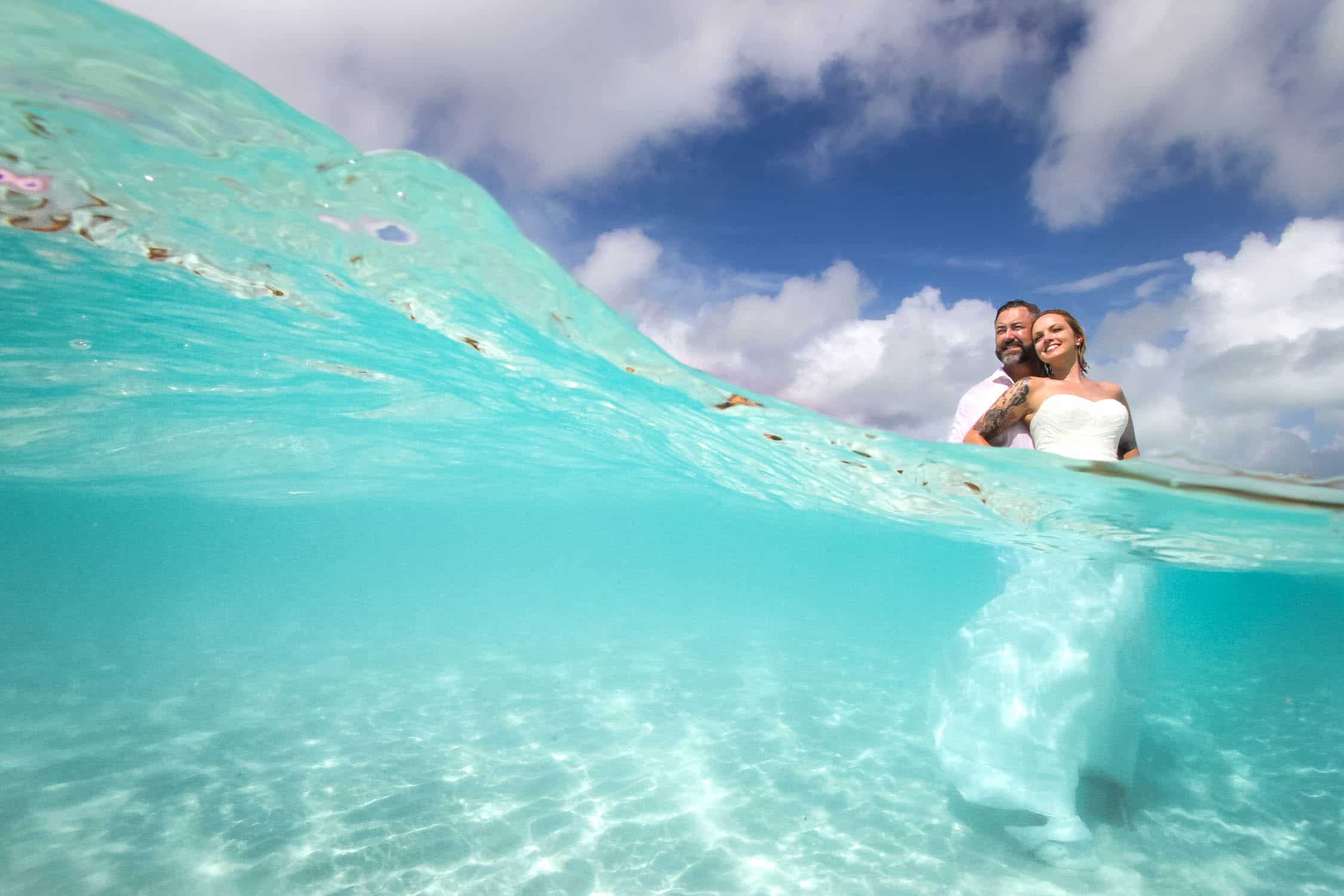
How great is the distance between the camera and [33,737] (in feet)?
35.6

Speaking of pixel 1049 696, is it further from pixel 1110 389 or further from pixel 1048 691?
pixel 1110 389

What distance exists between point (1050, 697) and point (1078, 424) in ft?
14.9

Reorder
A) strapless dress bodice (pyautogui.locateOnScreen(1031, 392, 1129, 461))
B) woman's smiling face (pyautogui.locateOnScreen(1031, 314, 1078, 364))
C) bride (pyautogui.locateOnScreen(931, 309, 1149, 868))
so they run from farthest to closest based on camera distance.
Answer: bride (pyautogui.locateOnScreen(931, 309, 1149, 868)), strapless dress bodice (pyautogui.locateOnScreen(1031, 392, 1129, 461)), woman's smiling face (pyautogui.locateOnScreen(1031, 314, 1078, 364))

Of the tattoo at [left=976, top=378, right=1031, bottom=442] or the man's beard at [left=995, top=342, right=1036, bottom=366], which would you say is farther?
the man's beard at [left=995, top=342, right=1036, bottom=366]

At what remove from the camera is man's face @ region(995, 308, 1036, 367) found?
6.50 metres

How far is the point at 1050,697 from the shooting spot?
8.62 meters

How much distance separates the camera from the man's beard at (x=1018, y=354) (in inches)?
257

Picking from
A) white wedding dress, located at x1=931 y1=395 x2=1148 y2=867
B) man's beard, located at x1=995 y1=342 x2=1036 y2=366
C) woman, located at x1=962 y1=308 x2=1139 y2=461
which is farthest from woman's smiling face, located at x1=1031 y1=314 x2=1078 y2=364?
white wedding dress, located at x1=931 y1=395 x2=1148 y2=867

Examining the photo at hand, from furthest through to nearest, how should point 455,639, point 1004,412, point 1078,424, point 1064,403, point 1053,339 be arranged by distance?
point 455,639 → point 1004,412 → point 1078,424 → point 1064,403 → point 1053,339

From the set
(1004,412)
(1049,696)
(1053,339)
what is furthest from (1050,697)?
(1053,339)

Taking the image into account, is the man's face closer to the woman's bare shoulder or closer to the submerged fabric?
the woman's bare shoulder

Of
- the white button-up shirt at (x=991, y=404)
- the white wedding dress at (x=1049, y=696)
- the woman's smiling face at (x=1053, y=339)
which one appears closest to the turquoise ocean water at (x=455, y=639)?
the white wedding dress at (x=1049, y=696)

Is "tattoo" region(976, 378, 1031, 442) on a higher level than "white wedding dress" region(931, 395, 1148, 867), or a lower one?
higher

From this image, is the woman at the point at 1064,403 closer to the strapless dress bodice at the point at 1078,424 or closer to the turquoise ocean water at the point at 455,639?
the strapless dress bodice at the point at 1078,424
